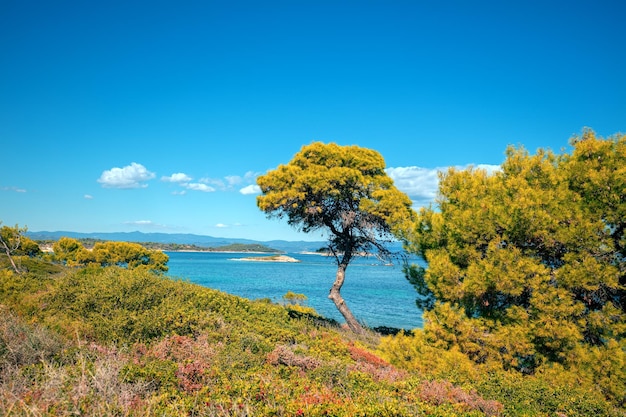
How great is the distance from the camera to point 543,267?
8078 millimetres

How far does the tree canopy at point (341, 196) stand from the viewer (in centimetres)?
1430

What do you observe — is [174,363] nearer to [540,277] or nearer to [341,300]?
[540,277]

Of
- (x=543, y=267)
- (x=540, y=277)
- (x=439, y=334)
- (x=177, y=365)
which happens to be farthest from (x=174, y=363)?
(x=543, y=267)

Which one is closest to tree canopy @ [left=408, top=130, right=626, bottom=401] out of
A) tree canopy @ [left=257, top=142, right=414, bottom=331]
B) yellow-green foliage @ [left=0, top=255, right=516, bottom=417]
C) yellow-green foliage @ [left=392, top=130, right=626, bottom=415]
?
yellow-green foliage @ [left=392, top=130, right=626, bottom=415]

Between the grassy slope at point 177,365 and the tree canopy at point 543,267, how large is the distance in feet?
7.24

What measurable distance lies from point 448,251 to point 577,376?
349 centimetres

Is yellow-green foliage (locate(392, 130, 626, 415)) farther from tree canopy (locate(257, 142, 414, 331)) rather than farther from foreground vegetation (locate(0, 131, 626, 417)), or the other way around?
tree canopy (locate(257, 142, 414, 331))

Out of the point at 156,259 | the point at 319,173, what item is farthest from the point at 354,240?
the point at 156,259

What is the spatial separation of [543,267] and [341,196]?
7.74 m

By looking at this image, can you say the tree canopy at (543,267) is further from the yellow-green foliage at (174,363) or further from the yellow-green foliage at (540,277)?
the yellow-green foliage at (174,363)

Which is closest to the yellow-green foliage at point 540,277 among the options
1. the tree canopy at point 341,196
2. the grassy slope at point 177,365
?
the grassy slope at point 177,365

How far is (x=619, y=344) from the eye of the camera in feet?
23.9

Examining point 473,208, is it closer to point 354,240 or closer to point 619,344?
point 619,344

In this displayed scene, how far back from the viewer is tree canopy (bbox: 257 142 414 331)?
1430 centimetres
